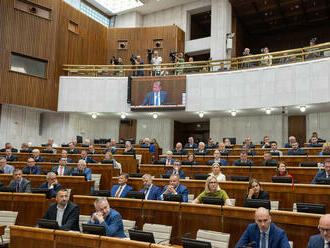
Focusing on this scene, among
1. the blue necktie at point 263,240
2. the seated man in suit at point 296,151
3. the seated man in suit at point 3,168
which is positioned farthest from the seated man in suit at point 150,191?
the seated man in suit at point 296,151

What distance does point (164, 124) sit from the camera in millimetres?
15641

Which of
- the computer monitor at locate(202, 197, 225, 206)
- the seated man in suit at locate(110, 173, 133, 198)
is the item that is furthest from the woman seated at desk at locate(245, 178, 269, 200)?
the seated man in suit at locate(110, 173, 133, 198)

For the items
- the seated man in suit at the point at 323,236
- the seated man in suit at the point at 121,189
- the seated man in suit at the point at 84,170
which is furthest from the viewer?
the seated man in suit at the point at 84,170

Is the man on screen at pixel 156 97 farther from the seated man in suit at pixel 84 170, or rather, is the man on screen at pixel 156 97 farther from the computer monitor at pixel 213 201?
the computer monitor at pixel 213 201

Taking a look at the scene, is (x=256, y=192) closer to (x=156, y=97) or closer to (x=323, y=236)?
(x=323, y=236)

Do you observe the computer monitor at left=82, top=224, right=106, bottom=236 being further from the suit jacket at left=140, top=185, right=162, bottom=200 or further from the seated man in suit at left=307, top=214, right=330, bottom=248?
the suit jacket at left=140, top=185, right=162, bottom=200

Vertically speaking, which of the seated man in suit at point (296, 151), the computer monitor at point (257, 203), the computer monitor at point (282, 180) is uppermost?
the seated man in suit at point (296, 151)

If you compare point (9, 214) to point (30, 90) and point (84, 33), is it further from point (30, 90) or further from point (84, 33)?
point (84, 33)

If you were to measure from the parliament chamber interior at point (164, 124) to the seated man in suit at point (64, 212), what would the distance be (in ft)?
0.06

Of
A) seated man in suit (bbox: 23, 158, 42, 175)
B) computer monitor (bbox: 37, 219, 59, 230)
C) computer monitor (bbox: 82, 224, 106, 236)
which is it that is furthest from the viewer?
seated man in suit (bbox: 23, 158, 42, 175)

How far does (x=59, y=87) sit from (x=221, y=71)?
6885 millimetres

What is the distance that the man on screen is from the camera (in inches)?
527

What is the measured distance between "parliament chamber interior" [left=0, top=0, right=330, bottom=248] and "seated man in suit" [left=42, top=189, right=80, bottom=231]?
0.06 feet

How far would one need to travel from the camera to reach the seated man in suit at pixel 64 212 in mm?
4582
